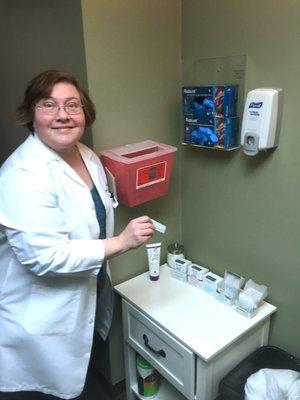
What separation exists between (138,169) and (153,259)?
0.42m

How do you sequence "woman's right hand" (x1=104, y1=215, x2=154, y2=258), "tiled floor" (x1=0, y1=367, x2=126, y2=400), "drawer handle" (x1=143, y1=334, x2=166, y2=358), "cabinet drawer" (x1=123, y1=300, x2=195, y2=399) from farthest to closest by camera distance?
"tiled floor" (x1=0, y1=367, x2=126, y2=400) → "drawer handle" (x1=143, y1=334, x2=166, y2=358) → "cabinet drawer" (x1=123, y1=300, x2=195, y2=399) → "woman's right hand" (x1=104, y1=215, x2=154, y2=258)

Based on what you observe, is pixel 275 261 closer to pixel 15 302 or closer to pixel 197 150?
pixel 197 150

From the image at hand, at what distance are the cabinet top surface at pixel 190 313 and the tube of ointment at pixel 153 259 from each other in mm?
36

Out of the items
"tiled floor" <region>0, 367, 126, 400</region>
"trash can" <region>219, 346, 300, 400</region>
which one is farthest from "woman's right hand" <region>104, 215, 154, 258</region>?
"tiled floor" <region>0, 367, 126, 400</region>

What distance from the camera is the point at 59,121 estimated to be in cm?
102

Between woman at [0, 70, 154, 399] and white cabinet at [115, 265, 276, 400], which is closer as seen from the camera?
woman at [0, 70, 154, 399]

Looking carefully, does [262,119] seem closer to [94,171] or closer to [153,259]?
[94,171]

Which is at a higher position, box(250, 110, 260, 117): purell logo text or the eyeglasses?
the eyeglasses

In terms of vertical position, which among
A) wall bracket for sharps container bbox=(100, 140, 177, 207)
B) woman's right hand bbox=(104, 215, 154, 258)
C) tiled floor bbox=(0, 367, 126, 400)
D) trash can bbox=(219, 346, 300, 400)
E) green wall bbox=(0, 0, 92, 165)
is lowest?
tiled floor bbox=(0, 367, 126, 400)

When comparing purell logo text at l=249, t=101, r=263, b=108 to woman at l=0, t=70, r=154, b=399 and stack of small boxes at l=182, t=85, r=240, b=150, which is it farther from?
woman at l=0, t=70, r=154, b=399

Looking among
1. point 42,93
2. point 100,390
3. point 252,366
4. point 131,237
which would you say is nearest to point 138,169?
point 131,237

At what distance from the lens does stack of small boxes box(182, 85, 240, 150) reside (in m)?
1.19

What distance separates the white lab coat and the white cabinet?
246 mm

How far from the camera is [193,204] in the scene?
1.53 metres
